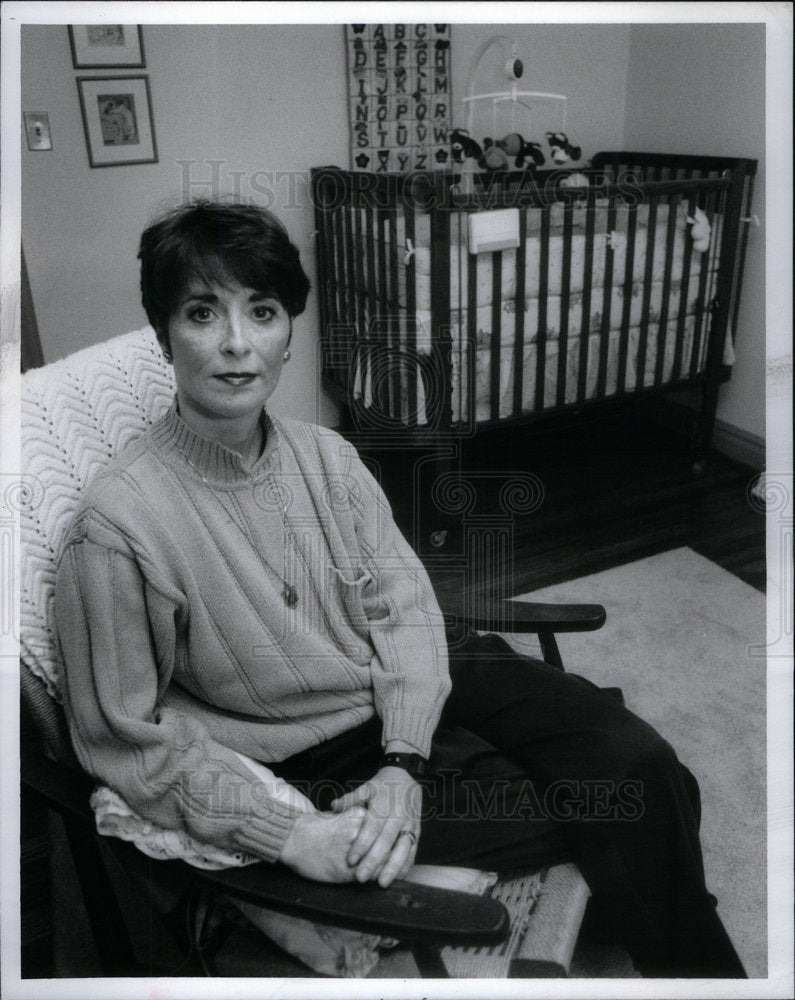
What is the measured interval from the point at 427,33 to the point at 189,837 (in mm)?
2682

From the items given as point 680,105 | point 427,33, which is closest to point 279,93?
point 427,33

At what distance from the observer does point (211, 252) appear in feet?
2.84

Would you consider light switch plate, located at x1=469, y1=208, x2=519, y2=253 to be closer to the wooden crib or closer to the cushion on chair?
the wooden crib

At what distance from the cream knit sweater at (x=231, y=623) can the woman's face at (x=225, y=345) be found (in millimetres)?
59

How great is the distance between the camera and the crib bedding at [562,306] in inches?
86.3

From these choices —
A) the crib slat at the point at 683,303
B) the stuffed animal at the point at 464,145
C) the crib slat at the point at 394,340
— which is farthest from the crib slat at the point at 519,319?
the stuffed animal at the point at 464,145

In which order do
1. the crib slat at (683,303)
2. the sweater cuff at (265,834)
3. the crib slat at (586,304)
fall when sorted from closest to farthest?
the sweater cuff at (265,834), the crib slat at (586,304), the crib slat at (683,303)

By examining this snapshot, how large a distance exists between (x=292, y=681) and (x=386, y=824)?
19cm

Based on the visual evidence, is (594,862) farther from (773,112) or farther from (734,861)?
(773,112)

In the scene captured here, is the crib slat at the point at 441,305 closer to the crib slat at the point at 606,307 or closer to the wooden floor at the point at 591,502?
the wooden floor at the point at 591,502

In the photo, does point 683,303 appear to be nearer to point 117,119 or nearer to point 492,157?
point 492,157

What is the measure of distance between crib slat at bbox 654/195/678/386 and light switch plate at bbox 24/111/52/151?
1.71 meters

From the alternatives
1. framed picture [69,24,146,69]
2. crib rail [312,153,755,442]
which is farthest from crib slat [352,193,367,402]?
framed picture [69,24,146,69]

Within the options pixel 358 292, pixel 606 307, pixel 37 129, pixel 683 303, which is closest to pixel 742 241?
pixel 683 303
